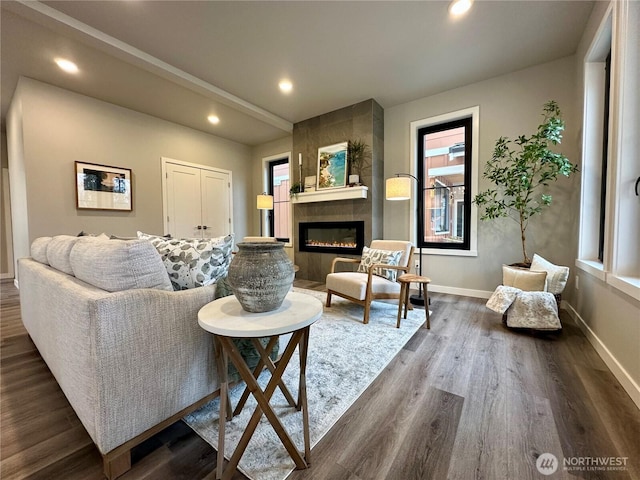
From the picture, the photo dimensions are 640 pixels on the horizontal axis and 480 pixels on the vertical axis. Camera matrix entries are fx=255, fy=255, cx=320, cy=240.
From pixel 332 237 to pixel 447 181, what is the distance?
6.63 ft

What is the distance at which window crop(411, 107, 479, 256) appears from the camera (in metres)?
3.50

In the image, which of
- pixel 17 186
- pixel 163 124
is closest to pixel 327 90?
pixel 163 124

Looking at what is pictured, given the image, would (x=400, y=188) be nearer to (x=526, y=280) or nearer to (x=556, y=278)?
(x=526, y=280)

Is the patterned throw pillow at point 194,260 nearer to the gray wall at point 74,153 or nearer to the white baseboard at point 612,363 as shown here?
the white baseboard at point 612,363

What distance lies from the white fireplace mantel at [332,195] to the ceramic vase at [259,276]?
10.1 ft

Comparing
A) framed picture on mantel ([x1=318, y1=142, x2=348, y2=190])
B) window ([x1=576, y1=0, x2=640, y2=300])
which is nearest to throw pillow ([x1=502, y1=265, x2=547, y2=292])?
window ([x1=576, y1=0, x2=640, y2=300])

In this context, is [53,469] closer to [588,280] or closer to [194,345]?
[194,345]

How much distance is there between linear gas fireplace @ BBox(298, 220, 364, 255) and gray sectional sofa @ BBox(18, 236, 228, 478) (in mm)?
3070

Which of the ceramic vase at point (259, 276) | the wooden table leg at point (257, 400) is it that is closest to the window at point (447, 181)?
the ceramic vase at point (259, 276)

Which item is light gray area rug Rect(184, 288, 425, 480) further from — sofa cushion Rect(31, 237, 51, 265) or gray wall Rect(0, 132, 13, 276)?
gray wall Rect(0, 132, 13, 276)

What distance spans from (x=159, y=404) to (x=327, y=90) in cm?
391

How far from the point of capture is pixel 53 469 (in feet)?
3.34

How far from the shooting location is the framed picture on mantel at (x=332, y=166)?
4184 mm

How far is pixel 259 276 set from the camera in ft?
3.31
